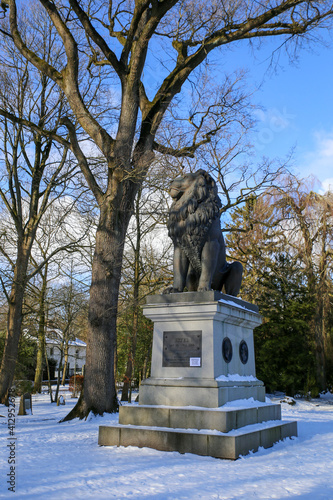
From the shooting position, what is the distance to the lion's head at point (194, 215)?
717cm

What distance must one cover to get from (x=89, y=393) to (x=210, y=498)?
747cm

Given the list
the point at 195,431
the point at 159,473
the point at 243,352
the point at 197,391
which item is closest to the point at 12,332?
the point at 243,352

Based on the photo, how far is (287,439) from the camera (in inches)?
277

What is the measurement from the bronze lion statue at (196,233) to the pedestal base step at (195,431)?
192 cm

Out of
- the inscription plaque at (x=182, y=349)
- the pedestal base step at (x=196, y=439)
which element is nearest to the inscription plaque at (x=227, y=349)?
the inscription plaque at (x=182, y=349)

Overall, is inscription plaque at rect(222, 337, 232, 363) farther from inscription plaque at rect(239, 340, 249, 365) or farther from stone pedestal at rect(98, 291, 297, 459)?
inscription plaque at rect(239, 340, 249, 365)

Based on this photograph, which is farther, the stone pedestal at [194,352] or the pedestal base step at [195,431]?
the stone pedestal at [194,352]

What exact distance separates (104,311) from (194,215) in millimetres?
4944

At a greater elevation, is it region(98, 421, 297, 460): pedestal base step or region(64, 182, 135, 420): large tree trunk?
region(64, 182, 135, 420): large tree trunk

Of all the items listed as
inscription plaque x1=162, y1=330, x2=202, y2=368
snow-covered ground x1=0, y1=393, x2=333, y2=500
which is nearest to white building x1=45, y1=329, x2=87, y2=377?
inscription plaque x1=162, y1=330, x2=202, y2=368

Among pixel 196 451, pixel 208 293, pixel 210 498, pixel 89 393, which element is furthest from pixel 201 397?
pixel 89 393

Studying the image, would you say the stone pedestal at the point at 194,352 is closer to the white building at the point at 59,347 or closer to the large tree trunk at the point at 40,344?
the large tree trunk at the point at 40,344

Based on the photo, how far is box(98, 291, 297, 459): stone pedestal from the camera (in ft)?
18.8

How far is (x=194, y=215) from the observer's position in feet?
23.6
